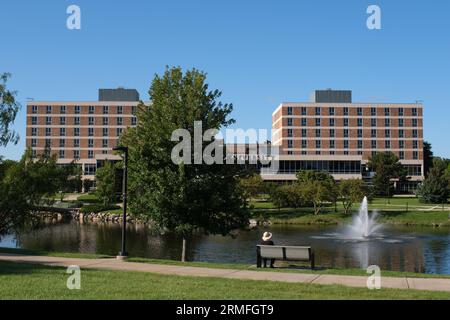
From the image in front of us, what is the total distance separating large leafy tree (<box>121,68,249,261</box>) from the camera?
19422mm

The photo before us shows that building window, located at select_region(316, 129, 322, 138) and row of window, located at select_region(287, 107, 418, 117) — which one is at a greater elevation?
row of window, located at select_region(287, 107, 418, 117)

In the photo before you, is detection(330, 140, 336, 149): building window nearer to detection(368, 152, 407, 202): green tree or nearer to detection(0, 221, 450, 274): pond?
detection(368, 152, 407, 202): green tree

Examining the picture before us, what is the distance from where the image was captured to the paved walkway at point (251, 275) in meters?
12.2

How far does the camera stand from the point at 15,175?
82.8ft

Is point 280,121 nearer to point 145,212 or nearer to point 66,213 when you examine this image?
point 66,213

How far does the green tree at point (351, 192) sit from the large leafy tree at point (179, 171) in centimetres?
4376

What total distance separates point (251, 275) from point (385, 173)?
261 feet

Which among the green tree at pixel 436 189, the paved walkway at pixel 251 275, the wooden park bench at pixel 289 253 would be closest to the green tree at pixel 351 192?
the green tree at pixel 436 189

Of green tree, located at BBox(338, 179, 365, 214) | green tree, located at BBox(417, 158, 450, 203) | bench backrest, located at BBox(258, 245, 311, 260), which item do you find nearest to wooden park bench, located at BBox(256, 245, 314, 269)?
bench backrest, located at BBox(258, 245, 311, 260)

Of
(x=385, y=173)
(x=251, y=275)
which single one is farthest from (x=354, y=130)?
(x=251, y=275)

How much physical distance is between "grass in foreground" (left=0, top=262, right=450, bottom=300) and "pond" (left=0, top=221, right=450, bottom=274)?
15.2m

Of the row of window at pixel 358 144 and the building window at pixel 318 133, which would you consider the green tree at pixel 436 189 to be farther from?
the building window at pixel 318 133
